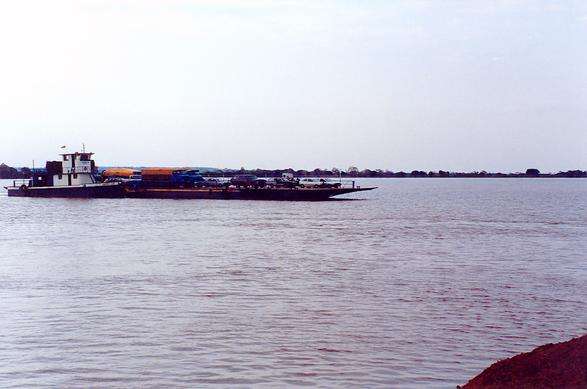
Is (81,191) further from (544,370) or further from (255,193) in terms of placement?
(544,370)

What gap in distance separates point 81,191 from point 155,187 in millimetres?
14751

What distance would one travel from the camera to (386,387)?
12781 mm

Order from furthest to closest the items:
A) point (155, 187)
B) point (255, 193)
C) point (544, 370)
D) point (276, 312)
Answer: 1. point (155, 187)
2. point (255, 193)
3. point (276, 312)
4. point (544, 370)

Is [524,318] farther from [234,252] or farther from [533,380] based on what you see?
[234,252]

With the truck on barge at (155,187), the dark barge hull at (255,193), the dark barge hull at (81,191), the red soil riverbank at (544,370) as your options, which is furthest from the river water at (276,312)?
the dark barge hull at (81,191)

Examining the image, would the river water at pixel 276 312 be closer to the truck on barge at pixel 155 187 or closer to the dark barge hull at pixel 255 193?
the dark barge hull at pixel 255 193

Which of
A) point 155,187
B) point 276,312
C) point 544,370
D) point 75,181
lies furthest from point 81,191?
point 544,370

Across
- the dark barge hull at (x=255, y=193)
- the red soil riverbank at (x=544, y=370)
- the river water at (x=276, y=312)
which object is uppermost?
the red soil riverbank at (x=544, y=370)

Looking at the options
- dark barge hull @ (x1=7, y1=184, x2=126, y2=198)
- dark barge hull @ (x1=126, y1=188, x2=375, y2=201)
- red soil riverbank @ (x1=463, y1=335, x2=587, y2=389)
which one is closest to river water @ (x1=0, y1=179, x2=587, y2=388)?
red soil riverbank @ (x1=463, y1=335, x2=587, y2=389)

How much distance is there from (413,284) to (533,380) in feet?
57.1

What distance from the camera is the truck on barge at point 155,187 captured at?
112 meters

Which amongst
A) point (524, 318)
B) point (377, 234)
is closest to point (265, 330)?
point (524, 318)

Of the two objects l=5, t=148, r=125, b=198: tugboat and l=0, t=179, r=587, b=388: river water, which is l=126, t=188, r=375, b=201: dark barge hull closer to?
l=5, t=148, r=125, b=198: tugboat

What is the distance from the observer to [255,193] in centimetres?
11500
